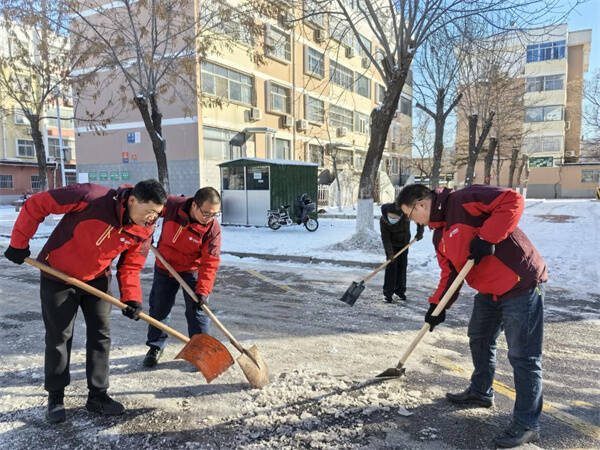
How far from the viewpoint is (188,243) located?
12.2ft

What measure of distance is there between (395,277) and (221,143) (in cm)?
1618

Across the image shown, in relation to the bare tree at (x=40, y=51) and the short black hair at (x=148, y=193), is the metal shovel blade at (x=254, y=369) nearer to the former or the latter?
the short black hair at (x=148, y=193)

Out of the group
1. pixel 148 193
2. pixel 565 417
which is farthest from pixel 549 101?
pixel 148 193

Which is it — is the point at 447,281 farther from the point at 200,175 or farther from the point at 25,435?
the point at 200,175

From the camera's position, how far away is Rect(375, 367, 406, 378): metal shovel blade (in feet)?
11.4

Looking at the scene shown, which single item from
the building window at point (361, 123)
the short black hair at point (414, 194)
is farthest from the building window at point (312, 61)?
the short black hair at point (414, 194)

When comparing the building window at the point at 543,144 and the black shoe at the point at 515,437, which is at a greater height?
the building window at the point at 543,144

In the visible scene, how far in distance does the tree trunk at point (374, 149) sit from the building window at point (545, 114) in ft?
126

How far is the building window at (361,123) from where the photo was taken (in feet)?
110

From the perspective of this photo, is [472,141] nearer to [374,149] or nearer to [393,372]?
[374,149]

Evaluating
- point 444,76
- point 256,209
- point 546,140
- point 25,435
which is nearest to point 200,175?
point 256,209

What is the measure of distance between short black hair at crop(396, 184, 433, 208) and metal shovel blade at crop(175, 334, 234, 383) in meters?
1.75

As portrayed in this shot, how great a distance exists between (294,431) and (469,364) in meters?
1.86

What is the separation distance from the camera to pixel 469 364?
3.83 meters
